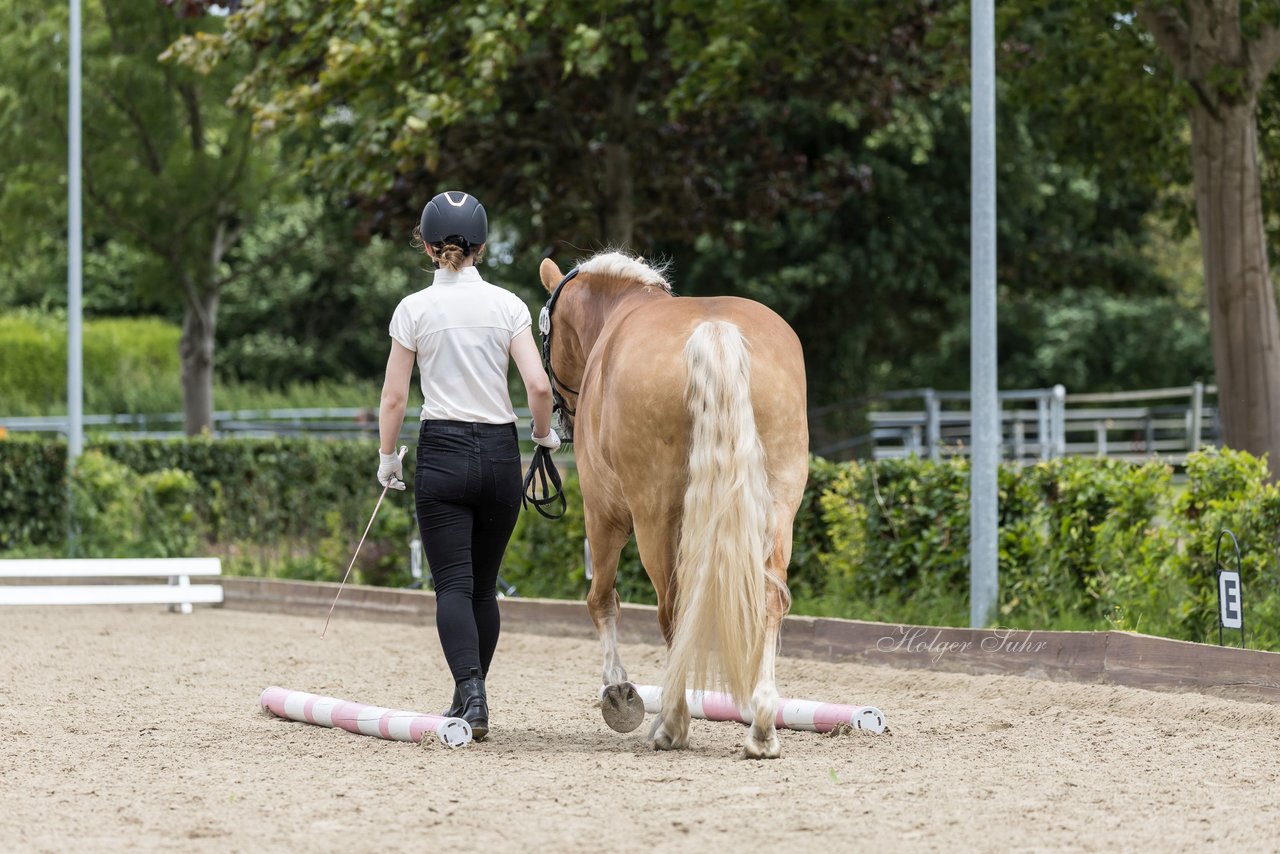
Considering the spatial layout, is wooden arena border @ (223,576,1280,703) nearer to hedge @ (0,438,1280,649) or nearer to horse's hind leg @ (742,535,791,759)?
hedge @ (0,438,1280,649)

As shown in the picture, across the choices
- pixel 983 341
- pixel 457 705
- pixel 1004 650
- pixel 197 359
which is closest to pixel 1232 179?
pixel 983 341

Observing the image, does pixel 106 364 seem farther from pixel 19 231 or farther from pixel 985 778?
pixel 985 778

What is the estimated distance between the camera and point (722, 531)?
6.00 meters

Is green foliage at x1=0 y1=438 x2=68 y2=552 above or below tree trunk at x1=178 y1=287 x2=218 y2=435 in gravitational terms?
below

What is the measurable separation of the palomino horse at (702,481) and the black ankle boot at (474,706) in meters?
0.50

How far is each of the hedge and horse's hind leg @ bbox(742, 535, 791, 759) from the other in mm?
3076

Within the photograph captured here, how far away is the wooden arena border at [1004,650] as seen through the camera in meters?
7.55

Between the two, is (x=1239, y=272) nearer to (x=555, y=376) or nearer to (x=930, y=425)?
(x=555, y=376)

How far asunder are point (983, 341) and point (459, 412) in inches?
161

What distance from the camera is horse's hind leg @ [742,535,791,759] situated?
6.07 m

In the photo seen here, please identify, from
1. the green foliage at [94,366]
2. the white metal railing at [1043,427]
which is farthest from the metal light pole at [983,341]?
the green foliage at [94,366]

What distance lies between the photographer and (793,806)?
5215mm

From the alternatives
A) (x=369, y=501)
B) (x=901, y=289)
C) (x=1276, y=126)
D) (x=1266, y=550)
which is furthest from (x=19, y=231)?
(x=1266, y=550)

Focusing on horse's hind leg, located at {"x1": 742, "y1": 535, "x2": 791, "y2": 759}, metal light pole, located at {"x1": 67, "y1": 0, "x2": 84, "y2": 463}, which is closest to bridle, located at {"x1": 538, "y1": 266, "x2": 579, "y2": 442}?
horse's hind leg, located at {"x1": 742, "y1": 535, "x2": 791, "y2": 759}
